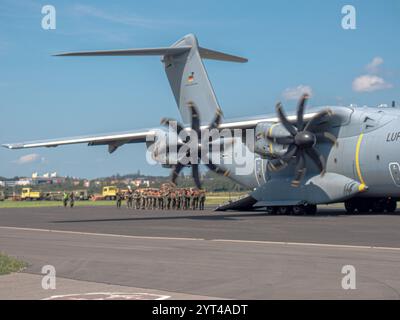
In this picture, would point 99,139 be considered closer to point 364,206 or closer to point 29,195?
point 364,206

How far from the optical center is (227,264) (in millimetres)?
11156

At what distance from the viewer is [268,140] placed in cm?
2616

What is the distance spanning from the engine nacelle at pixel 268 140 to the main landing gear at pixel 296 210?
2.65 m

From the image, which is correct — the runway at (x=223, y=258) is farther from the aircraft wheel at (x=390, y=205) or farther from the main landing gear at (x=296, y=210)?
the aircraft wheel at (x=390, y=205)

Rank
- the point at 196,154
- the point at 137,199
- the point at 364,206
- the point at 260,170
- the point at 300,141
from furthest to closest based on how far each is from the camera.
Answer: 1. the point at 137,199
2. the point at 260,170
3. the point at 364,206
4. the point at 300,141
5. the point at 196,154

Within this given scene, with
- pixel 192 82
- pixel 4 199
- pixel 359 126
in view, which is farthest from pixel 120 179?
pixel 359 126

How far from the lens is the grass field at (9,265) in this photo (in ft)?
34.1

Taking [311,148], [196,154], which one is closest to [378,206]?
[311,148]

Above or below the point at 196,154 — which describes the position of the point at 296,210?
below

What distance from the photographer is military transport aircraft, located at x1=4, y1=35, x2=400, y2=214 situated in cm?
2484

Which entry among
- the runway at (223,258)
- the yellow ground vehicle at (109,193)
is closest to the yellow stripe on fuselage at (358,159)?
the runway at (223,258)

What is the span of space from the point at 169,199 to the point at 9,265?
29.3 meters
